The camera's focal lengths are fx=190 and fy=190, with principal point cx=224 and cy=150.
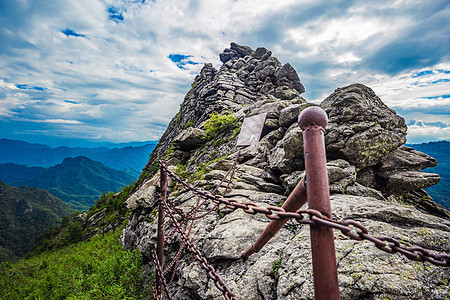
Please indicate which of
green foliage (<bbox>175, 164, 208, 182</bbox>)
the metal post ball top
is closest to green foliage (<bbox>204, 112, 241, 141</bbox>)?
green foliage (<bbox>175, 164, 208, 182</bbox>)

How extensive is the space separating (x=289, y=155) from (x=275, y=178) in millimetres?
1455

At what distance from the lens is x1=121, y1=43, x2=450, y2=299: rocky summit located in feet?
9.79

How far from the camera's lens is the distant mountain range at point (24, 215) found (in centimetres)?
9819

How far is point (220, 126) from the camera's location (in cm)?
1667

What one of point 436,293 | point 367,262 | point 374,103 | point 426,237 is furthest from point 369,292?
point 374,103

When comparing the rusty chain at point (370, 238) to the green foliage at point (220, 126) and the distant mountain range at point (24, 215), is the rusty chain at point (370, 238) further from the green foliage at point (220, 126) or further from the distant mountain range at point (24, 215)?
the distant mountain range at point (24, 215)

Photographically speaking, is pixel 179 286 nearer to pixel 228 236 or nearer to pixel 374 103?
pixel 228 236

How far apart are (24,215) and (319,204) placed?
7562 inches

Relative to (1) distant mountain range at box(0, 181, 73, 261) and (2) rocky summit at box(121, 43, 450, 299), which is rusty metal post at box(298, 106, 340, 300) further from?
(1) distant mountain range at box(0, 181, 73, 261)

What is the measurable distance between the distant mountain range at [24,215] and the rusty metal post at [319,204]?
128519 millimetres

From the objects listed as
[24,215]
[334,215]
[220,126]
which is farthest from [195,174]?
[24,215]

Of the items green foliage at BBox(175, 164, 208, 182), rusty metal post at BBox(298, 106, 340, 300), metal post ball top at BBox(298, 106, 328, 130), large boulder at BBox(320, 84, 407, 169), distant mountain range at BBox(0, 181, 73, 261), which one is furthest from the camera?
distant mountain range at BBox(0, 181, 73, 261)

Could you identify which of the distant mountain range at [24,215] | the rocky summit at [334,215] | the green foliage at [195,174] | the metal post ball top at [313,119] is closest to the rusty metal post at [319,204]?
the metal post ball top at [313,119]

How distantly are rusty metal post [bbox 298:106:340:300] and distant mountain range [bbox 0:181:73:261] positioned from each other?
12852 centimetres
